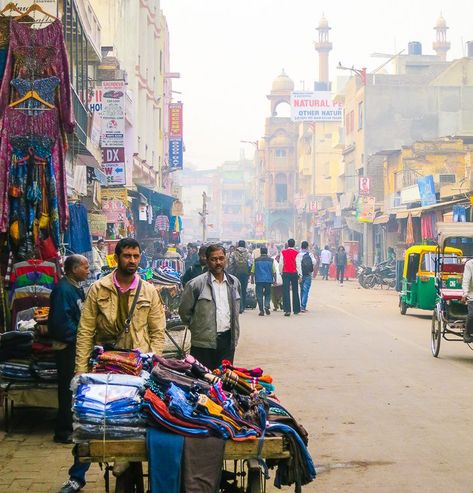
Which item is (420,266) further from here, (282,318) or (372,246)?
(372,246)

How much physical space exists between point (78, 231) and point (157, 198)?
82.7ft

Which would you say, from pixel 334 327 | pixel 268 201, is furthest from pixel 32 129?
pixel 268 201

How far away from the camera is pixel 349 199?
214ft

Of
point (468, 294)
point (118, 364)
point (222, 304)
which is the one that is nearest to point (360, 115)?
point (468, 294)

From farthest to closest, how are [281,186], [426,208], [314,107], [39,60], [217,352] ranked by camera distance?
[281,186] → [314,107] → [426,208] → [39,60] → [217,352]

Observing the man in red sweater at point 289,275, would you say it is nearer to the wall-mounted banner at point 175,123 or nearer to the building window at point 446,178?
the building window at point 446,178

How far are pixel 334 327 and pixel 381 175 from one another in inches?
1478

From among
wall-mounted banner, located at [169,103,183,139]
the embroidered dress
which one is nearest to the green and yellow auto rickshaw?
the embroidered dress

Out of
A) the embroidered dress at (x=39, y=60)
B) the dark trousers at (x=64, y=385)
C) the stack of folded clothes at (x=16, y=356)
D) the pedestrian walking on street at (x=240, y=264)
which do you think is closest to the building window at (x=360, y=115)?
the pedestrian walking on street at (x=240, y=264)

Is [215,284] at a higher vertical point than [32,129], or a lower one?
lower

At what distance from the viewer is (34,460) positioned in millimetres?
7793

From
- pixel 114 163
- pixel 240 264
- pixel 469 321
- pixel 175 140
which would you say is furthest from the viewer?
pixel 175 140

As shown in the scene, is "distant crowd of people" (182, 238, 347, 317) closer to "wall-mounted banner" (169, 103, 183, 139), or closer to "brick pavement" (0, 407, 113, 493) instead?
"brick pavement" (0, 407, 113, 493)

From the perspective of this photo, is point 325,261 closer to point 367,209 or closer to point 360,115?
point 367,209
